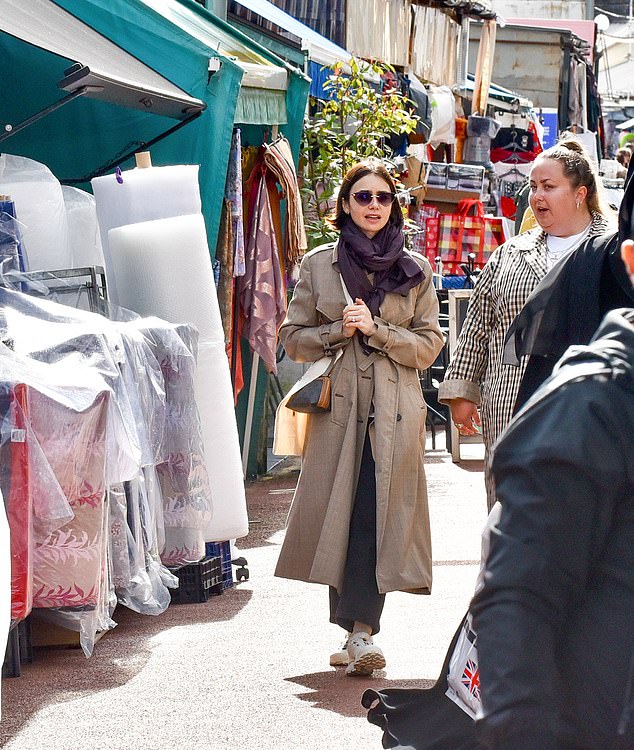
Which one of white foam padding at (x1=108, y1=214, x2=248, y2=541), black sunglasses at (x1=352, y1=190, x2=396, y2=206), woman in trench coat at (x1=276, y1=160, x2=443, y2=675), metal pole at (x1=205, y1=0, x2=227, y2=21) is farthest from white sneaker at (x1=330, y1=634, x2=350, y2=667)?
metal pole at (x1=205, y1=0, x2=227, y2=21)

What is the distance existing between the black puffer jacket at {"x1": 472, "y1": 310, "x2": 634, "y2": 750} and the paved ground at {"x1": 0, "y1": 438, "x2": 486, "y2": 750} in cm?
288

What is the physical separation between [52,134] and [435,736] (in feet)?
19.3

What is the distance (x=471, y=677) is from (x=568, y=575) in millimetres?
1042

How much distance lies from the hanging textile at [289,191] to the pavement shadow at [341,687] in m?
4.50

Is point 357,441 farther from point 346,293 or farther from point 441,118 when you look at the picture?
point 441,118

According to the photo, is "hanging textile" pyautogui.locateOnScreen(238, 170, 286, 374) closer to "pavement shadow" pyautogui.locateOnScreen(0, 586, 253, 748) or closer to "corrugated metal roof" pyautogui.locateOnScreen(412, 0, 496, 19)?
"pavement shadow" pyautogui.locateOnScreen(0, 586, 253, 748)

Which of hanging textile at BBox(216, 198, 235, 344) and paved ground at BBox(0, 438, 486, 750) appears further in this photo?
hanging textile at BBox(216, 198, 235, 344)

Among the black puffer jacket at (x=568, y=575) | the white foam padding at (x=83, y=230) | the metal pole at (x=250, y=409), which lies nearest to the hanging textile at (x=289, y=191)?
the metal pole at (x=250, y=409)

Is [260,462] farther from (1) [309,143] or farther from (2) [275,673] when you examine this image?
(2) [275,673]

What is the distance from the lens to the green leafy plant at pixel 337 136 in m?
11.4

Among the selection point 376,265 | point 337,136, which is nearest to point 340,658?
point 376,265

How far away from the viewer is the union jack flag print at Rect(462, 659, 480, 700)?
315 cm

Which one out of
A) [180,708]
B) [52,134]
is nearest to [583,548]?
[180,708]

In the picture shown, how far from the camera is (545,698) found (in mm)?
2148
